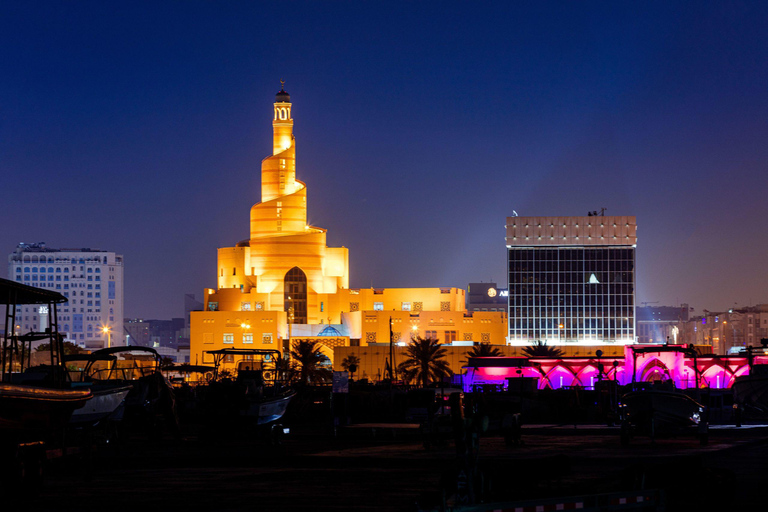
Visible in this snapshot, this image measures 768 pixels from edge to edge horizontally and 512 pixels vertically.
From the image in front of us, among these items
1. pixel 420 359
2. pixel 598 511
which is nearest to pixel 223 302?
A: pixel 420 359

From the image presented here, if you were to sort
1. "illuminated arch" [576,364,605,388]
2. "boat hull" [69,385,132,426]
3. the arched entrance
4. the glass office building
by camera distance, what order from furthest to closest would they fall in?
the glass office building
the arched entrance
"illuminated arch" [576,364,605,388]
"boat hull" [69,385,132,426]

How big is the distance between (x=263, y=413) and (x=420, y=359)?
207ft

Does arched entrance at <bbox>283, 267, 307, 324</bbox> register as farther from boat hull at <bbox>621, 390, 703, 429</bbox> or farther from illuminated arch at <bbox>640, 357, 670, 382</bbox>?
boat hull at <bbox>621, 390, 703, 429</bbox>

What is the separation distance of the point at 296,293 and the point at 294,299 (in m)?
0.83

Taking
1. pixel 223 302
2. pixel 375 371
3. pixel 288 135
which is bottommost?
pixel 375 371

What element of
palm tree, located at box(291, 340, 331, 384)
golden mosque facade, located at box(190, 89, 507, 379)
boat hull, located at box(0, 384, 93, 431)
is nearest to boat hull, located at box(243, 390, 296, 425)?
boat hull, located at box(0, 384, 93, 431)

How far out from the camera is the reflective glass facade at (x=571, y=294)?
144 m

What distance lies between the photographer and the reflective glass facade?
474 ft

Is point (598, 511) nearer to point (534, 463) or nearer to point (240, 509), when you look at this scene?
point (534, 463)

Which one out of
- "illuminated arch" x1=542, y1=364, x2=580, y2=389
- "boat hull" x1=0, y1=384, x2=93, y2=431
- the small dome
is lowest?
"illuminated arch" x1=542, y1=364, x2=580, y2=389

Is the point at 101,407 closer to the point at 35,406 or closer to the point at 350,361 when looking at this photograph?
the point at 35,406

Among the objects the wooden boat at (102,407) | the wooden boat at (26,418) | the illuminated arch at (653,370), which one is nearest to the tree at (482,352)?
the illuminated arch at (653,370)

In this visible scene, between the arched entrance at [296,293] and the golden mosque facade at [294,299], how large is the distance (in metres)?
0.13

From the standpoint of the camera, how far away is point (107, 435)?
33094mm
